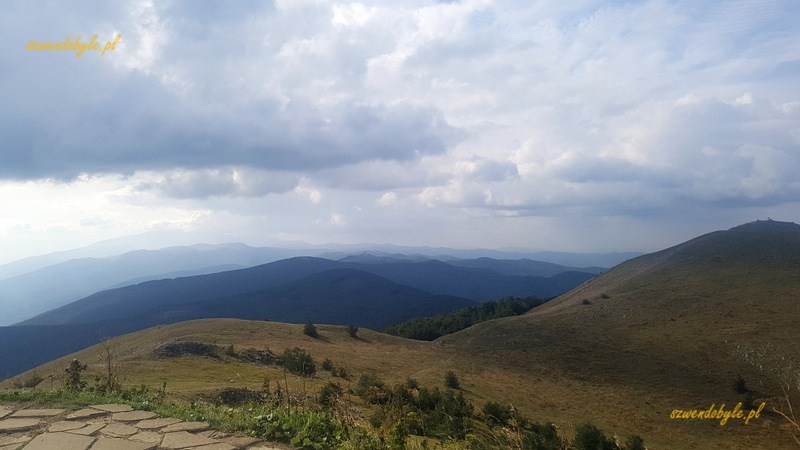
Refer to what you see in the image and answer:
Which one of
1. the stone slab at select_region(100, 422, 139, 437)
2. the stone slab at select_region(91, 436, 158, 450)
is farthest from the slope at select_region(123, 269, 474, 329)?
the stone slab at select_region(91, 436, 158, 450)

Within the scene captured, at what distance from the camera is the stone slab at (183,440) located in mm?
4984

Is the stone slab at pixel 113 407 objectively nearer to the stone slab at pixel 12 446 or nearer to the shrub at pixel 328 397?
the stone slab at pixel 12 446

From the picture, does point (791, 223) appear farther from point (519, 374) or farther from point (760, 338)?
point (519, 374)

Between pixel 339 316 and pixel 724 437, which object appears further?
pixel 339 316

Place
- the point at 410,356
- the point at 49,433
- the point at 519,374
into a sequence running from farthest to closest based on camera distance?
the point at 410,356, the point at 519,374, the point at 49,433

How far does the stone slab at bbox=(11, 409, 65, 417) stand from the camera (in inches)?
239

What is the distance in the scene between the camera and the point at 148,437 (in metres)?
5.27

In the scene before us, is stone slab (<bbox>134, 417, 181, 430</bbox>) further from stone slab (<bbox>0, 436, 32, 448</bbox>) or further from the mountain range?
the mountain range

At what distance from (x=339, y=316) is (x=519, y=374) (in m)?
114

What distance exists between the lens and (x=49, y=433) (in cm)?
538

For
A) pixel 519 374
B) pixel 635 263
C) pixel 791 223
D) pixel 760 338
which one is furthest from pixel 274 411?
pixel 791 223

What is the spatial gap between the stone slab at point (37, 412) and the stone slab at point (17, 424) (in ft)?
0.75

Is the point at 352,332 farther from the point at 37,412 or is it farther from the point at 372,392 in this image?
the point at 37,412

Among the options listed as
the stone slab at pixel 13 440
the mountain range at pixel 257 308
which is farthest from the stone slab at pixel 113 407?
the mountain range at pixel 257 308
